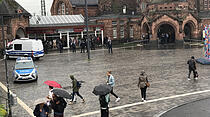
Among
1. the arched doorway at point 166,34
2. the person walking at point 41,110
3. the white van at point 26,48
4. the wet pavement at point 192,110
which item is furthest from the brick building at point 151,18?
the person walking at point 41,110

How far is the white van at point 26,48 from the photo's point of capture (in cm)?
3134

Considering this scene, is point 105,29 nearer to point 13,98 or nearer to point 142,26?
point 142,26

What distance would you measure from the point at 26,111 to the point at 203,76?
1160cm

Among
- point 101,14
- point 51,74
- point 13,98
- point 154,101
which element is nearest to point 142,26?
point 101,14

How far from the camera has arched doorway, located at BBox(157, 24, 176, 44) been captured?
4816 centimetres

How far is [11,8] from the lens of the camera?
138 ft

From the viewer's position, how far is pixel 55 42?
152 feet

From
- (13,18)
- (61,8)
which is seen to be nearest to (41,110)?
(13,18)

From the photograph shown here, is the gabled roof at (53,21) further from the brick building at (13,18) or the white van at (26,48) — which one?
the white van at (26,48)

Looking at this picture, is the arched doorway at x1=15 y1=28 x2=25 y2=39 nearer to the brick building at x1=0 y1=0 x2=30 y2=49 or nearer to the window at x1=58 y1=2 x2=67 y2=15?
the brick building at x1=0 y1=0 x2=30 y2=49

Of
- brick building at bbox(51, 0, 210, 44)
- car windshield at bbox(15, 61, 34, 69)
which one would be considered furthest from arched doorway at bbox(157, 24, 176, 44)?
car windshield at bbox(15, 61, 34, 69)

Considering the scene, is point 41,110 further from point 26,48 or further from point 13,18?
point 13,18

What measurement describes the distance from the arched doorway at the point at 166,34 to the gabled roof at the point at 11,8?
2057 centimetres

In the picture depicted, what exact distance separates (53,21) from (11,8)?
864cm
